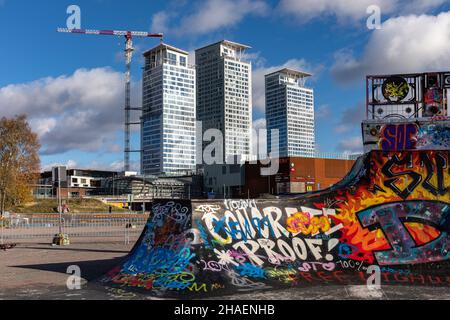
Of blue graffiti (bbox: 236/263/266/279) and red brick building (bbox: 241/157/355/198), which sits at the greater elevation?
red brick building (bbox: 241/157/355/198)

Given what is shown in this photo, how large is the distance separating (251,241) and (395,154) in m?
4.43

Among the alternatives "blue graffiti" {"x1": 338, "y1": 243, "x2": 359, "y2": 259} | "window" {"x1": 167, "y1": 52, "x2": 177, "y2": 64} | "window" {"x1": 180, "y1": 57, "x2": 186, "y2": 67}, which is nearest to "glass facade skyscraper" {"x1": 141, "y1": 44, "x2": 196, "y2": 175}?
"window" {"x1": 167, "y1": 52, "x2": 177, "y2": 64}

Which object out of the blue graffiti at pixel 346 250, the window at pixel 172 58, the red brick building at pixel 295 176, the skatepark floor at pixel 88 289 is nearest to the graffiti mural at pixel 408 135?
the blue graffiti at pixel 346 250

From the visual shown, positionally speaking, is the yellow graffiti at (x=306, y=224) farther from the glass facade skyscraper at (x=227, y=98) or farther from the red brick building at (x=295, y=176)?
the glass facade skyscraper at (x=227, y=98)

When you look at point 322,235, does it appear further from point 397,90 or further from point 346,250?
point 397,90

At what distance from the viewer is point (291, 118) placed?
174 meters

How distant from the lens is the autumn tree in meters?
54.0

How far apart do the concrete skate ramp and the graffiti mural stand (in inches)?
32.8

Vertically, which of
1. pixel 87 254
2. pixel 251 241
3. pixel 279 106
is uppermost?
pixel 279 106

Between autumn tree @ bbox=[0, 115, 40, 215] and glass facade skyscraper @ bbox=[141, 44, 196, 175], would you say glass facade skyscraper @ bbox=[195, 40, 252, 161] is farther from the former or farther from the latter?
autumn tree @ bbox=[0, 115, 40, 215]
